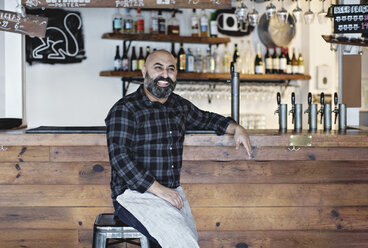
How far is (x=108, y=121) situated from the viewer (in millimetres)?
1876

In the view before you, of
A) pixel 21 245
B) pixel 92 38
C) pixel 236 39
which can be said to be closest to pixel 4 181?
pixel 21 245

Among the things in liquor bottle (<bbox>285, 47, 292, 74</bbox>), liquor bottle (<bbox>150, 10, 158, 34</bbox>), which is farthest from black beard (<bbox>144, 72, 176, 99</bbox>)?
liquor bottle (<bbox>285, 47, 292, 74</bbox>)

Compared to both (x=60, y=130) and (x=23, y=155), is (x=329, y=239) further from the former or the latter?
(x=23, y=155)

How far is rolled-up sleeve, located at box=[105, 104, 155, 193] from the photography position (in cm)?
181

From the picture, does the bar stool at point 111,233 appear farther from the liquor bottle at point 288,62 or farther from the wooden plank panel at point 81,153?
the liquor bottle at point 288,62

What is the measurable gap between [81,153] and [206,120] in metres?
0.71

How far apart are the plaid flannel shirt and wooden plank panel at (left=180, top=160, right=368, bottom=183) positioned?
0.39m

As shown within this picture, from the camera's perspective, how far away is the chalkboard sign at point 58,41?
4238 mm

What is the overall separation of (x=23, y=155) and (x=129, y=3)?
1.16 metres

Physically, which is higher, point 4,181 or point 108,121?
point 108,121

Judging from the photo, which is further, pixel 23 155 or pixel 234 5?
pixel 234 5

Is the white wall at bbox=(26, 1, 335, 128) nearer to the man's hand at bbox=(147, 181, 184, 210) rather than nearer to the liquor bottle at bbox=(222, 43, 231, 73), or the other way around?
the liquor bottle at bbox=(222, 43, 231, 73)

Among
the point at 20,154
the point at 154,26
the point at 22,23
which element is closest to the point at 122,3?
the point at 22,23

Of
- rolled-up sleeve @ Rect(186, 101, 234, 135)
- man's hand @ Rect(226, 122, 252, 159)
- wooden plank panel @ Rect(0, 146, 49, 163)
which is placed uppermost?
rolled-up sleeve @ Rect(186, 101, 234, 135)
